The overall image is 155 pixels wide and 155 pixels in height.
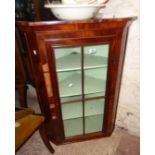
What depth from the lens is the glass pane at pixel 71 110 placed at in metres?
1.35

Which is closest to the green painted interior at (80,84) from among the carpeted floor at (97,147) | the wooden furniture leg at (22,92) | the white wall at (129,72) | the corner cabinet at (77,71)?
the corner cabinet at (77,71)

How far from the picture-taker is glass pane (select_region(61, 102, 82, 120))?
135 centimetres

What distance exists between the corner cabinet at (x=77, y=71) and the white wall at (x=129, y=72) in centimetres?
10

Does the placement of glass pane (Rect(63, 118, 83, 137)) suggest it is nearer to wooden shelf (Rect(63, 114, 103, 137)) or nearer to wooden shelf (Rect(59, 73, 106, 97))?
wooden shelf (Rect(63, 114, 103, 137))

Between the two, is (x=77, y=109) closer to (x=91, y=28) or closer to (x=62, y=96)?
(x=62, y=96)

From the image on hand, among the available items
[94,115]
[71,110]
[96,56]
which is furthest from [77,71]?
[94,115]

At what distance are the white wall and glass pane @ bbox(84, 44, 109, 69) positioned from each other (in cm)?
22

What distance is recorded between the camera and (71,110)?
139 centimetres

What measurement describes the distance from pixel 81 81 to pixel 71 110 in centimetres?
30

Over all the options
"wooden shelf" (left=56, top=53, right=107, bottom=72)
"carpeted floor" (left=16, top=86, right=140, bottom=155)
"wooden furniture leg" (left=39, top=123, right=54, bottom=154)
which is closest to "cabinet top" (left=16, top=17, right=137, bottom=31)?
"wooden shelf" (left=56, top=53, right=107, bottom=72)

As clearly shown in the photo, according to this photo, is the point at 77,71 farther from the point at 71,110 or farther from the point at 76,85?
the point at 71,110
